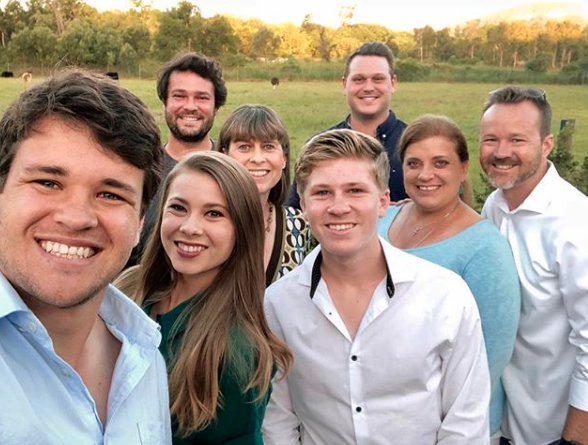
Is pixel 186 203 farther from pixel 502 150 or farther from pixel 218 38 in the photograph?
pixel 218 38

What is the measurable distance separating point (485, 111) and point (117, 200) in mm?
2453

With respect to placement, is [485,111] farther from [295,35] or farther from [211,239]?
[295,35]

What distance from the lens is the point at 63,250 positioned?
140 centimetres

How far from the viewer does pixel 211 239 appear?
2.38 m

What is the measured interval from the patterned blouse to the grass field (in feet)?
33.0

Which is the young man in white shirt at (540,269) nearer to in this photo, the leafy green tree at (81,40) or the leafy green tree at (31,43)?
the leafy green tree at (81,40)

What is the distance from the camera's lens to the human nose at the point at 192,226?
2361 mm

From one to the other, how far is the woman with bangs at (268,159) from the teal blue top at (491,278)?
1.08 meters

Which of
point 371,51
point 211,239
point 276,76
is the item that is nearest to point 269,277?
point 211,239

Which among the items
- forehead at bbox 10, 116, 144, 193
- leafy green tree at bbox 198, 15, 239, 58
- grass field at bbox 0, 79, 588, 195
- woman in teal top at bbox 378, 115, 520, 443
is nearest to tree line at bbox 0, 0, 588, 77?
leafy green tree at bbox 198, 15, 239, 58

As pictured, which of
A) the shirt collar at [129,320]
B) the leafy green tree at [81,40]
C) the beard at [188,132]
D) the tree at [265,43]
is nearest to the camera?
the shirt collar at [129,320]

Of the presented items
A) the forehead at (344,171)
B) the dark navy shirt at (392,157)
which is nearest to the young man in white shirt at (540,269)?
the forehead at (344,171)

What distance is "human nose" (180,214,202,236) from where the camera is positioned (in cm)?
236

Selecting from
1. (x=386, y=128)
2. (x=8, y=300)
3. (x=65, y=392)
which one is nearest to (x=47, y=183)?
(x=8, y=300)
